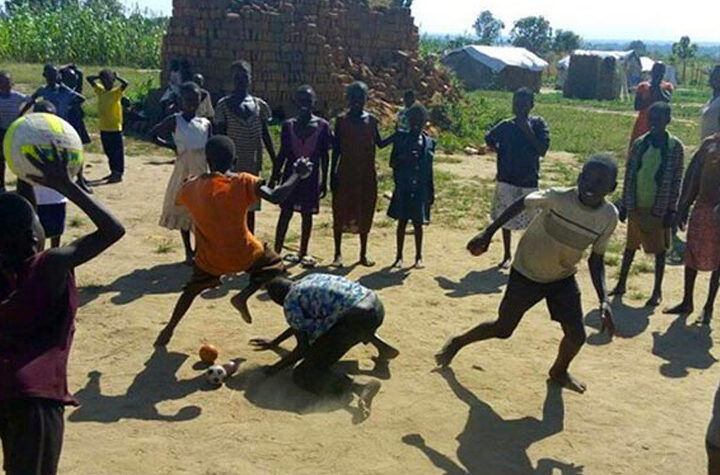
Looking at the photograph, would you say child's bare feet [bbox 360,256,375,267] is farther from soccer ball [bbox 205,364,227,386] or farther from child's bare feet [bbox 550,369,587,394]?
soccer ball [bbox 205,364,227,386]

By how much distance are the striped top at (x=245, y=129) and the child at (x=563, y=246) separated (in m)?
2.98

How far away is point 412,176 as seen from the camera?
710cm

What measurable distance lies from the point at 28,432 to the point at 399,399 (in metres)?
2.41

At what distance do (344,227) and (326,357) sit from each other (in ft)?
9.28

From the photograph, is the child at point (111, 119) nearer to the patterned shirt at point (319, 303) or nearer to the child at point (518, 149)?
the child at point (518, 149)

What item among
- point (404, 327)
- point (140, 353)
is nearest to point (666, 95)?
point (404, 327)

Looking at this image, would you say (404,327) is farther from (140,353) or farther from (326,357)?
(140,353)

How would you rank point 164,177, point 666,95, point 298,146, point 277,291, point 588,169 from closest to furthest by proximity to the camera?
point 588,169, point 277,291, point 298,146, point 666,95, point 164,177

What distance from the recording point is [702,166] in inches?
236

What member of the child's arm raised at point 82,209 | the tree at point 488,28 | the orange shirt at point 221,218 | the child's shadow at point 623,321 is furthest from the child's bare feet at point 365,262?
the tree at point 488,28

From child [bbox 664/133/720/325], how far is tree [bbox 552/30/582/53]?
197 ft

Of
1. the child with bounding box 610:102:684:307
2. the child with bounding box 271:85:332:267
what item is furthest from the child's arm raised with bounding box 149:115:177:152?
the child with bounding box 610:102:684:307

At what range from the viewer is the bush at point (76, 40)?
25.8 meters

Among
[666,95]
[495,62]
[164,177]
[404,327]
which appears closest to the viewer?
[404,327]
